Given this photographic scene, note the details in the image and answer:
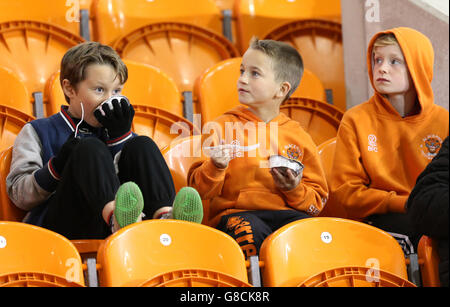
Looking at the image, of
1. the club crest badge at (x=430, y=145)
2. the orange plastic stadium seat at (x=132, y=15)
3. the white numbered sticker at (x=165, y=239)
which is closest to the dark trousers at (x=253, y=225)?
the white numbered sticker at (x=165, y=239)

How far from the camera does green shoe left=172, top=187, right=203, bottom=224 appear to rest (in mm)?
1654

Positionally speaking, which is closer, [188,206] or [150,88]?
[188,206]

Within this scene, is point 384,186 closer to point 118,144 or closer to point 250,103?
point 250,103

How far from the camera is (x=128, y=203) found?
1604 mm

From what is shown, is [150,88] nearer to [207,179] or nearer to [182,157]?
[182,157]

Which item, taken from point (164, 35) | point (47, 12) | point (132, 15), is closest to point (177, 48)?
point (164, 35)

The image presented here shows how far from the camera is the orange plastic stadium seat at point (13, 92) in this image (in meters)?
2.38

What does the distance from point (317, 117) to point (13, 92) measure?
1037 mm

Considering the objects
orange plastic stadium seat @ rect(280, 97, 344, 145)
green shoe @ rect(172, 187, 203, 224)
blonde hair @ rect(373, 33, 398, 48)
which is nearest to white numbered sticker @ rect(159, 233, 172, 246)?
green shoe @ rect(172, 187, 203, 224)

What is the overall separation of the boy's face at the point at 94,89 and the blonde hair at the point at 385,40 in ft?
2.48

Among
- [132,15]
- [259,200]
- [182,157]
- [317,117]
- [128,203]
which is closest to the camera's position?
Answer: [128,203]

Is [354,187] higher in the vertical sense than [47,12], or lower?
lower

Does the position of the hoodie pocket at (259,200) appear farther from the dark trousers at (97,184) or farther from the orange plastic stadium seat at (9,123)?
the orange plastic stadium seat at (9,123)

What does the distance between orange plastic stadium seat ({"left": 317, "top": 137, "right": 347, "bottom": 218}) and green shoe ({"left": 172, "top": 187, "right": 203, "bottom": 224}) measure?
23.8 inches
